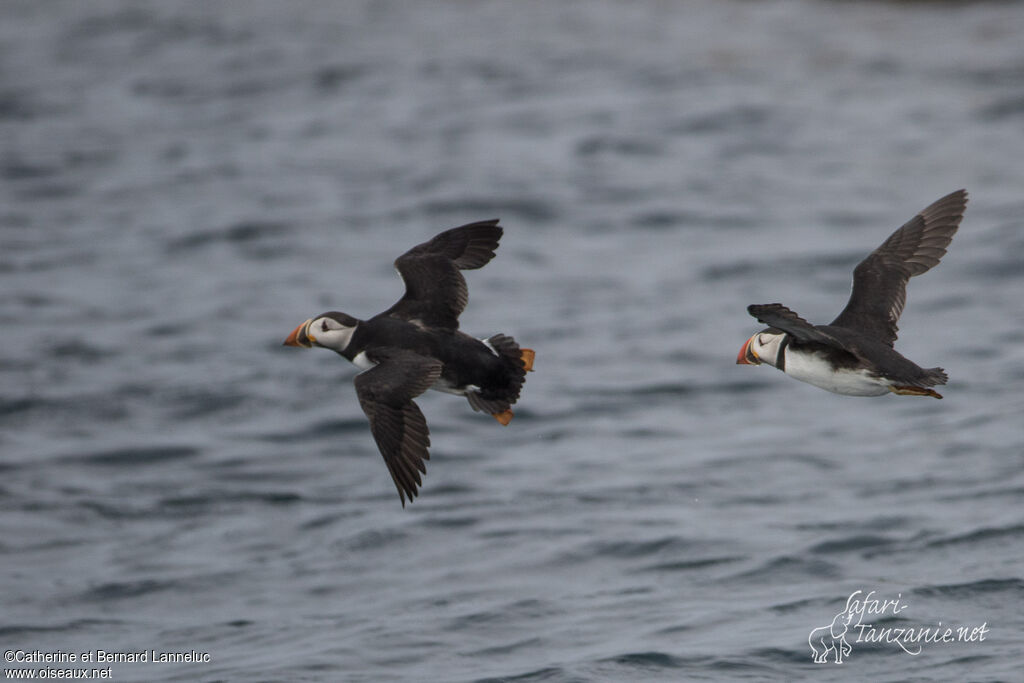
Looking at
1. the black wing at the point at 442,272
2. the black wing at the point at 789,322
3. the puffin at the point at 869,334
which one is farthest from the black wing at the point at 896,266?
the black wing at the point at 442,272

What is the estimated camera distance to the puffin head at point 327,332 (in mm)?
6773

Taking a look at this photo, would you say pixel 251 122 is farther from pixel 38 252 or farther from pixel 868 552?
pixel 868 552

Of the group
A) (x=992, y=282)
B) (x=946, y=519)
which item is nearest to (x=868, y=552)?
(x=946, y=519)

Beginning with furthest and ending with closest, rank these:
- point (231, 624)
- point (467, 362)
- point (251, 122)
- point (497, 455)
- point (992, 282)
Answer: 1. point (251, 122)
2. point (992, 282)
3. point (497, 455)
4. point (231, 624)
5. point (467, 362)

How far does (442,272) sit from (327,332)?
777 mm

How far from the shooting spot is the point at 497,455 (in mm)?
15180

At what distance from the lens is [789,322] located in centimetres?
593

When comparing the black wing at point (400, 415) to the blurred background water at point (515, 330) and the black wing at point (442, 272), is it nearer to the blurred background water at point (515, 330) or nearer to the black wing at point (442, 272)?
the black wing at point (442, 272)

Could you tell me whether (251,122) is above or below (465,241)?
below

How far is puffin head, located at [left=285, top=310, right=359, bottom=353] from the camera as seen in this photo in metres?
6.77

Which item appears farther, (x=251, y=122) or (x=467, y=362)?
(x=251, y=122)

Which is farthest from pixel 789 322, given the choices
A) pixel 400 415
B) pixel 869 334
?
pixel 400 415

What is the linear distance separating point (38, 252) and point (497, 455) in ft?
31.9

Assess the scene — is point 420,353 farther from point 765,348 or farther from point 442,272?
point 765,348
